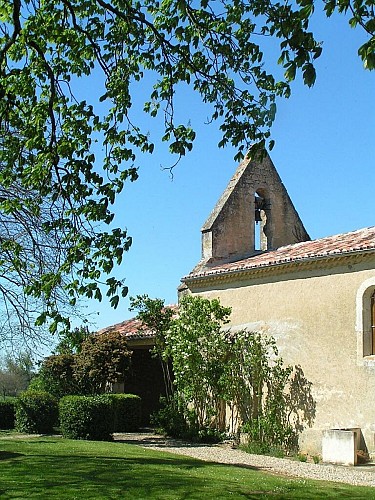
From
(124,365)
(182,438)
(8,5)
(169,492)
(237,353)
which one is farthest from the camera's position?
(124,365)

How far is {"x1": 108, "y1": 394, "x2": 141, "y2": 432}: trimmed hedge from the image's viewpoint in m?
21.8

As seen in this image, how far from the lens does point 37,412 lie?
21453 millimetres

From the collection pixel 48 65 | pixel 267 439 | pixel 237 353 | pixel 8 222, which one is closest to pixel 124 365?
pixel 237 353

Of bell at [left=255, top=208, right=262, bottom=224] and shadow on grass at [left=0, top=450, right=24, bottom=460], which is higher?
bell at [left=255, top=208, right=262, bottom=224]

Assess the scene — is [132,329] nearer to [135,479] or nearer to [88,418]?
[88,418]

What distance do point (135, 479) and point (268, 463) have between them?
439cm

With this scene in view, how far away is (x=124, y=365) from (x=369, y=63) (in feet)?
58.5

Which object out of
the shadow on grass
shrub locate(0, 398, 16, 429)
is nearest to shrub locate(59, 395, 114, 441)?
the shadow on grass

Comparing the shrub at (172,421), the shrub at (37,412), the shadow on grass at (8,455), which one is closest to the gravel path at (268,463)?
the shrub at (172,421)

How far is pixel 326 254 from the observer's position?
1658cm

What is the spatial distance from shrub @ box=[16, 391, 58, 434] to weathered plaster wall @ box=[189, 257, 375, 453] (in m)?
7.25

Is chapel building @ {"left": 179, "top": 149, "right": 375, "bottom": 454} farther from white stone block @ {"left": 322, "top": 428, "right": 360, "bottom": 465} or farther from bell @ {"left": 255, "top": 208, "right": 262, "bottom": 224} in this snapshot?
bell @ {"left": 255, "top": 208, "right": 262, "bottom": 224}

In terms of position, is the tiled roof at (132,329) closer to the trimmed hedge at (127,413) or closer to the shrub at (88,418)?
the trimmed hedge at (127,413)

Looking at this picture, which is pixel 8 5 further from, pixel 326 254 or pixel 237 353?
pixel 237 353
